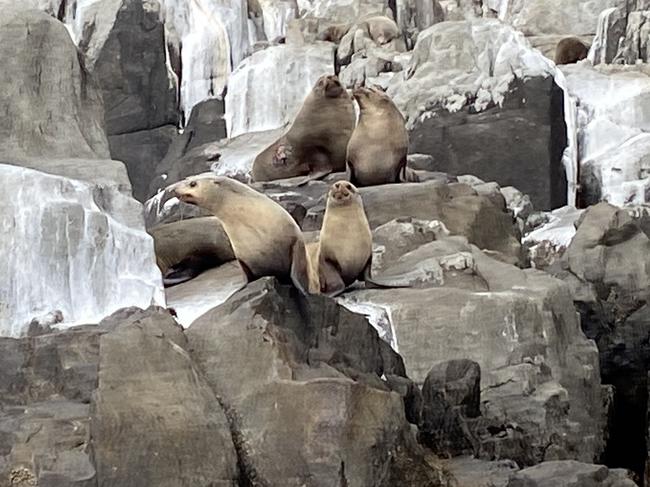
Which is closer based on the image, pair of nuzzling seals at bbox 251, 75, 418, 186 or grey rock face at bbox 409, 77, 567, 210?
pair of nuzzling seals at bbox 251, 75, 418, 186

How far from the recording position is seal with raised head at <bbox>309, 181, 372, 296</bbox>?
7684mm

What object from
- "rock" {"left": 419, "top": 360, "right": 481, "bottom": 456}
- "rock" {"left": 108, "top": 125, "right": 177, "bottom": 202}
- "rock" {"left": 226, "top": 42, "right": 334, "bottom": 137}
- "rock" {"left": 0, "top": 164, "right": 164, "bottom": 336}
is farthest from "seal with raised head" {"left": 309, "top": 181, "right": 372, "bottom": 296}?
"rock" {"left": 108, "top": 125, "right": 177, "bottom": 202}

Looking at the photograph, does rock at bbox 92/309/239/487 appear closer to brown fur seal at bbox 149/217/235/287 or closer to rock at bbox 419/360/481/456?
rock at bbox 419/360/481/456

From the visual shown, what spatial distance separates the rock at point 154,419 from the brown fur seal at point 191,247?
12.0 feet

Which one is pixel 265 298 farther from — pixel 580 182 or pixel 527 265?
pixel 580 182

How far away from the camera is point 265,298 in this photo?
214 inches

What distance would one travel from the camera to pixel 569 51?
63.0 feet

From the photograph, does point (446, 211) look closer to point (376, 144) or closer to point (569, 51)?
point (376, 144)

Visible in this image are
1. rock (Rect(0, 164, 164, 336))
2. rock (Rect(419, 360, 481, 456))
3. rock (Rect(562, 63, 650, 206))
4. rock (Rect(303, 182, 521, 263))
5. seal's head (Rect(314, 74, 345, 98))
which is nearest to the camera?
rock (Rect(419, 360, 481, 456))

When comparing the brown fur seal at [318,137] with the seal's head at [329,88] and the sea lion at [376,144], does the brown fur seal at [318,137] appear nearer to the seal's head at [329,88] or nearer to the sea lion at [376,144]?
the seal's head at [329,88]

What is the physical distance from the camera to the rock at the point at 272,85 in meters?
18.0

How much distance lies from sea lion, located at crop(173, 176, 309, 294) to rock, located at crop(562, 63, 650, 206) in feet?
29.0

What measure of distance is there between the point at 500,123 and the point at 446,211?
560 centimetres

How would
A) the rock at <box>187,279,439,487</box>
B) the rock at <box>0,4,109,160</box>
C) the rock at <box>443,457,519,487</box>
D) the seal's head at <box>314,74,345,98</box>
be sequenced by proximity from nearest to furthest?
the rock at <box>187,279,439,487</box>, the rock at <box>443,457,519,487</box>, the rock at <box>0,4,109,160</box>, the seal's head at <box>314,74,345,98</box>
